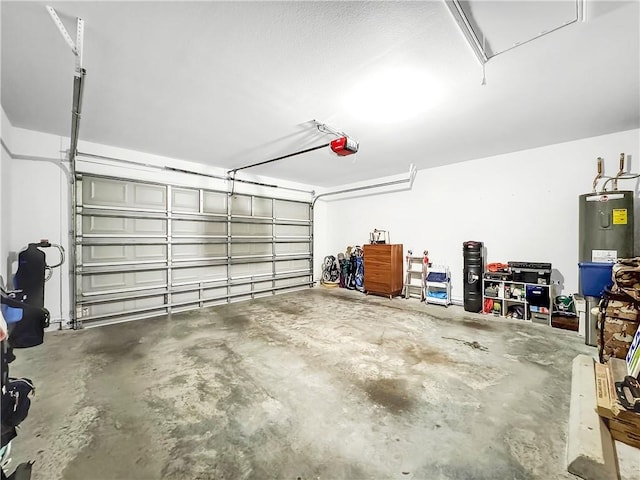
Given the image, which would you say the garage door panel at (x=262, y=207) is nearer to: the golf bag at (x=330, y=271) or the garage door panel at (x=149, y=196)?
the garage door panel at (x=149, y=196)

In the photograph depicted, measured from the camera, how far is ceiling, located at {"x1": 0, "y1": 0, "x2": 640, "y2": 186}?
1796mm

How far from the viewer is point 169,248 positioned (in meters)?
4.81

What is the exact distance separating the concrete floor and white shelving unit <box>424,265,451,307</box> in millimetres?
1509

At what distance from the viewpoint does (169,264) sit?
15.8 feet

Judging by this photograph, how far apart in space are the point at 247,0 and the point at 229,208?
4.39 m

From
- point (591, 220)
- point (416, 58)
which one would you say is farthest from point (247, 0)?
point (591, 220)

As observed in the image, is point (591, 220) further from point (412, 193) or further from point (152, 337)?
point (152, 337)

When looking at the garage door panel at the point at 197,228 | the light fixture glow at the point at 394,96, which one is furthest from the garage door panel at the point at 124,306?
the light fixture glow at the point at 394,96

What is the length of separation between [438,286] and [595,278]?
246 cm

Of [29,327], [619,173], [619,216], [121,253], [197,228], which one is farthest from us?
[197,228]

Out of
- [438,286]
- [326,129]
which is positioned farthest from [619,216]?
[326,129]

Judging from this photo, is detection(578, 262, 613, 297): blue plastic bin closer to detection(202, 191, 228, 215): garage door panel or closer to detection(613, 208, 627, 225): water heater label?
detection(613, 208, 627, 225): water heater label

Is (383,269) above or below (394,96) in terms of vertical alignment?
below

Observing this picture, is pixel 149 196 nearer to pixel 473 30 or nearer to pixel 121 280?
pixel 121 280
